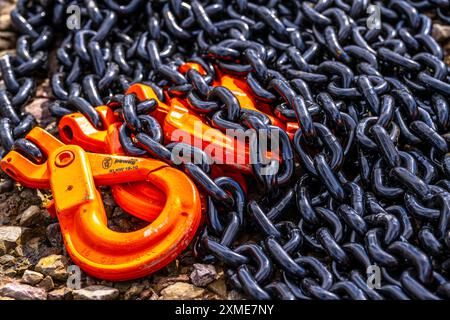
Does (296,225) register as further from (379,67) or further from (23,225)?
(23,225)

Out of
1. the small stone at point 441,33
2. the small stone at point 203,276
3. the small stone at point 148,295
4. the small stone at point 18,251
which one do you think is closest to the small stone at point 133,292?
the small stone at point 148,295

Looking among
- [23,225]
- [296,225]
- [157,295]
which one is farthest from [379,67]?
[23,225]

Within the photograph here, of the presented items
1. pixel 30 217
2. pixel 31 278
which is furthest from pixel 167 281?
pixel 30 217

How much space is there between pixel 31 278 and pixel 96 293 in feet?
1.28

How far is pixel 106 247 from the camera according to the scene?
298 cm

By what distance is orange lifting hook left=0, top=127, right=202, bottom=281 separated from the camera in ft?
9.63

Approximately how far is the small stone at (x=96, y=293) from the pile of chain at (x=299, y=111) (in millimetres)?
480

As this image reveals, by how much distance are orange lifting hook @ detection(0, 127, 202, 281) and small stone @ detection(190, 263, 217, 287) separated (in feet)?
0.46

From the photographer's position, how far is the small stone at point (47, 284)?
9.88 feet

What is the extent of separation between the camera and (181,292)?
2941 millimetres

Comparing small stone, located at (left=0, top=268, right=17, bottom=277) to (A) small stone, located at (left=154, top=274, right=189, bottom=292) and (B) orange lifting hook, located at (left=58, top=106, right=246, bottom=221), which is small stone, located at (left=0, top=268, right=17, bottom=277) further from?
(A) small stone, located at (left=154, top=274, right=189, bottom=292)

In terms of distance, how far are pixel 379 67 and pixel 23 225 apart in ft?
7.73

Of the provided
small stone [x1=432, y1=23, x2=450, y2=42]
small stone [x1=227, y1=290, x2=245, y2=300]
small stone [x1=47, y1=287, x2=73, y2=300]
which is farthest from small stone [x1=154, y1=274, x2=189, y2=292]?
small stone [x1=432, y1=23, x2=450, y2=42]

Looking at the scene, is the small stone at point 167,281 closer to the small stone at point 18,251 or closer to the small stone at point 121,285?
the small stone at point 121,285
